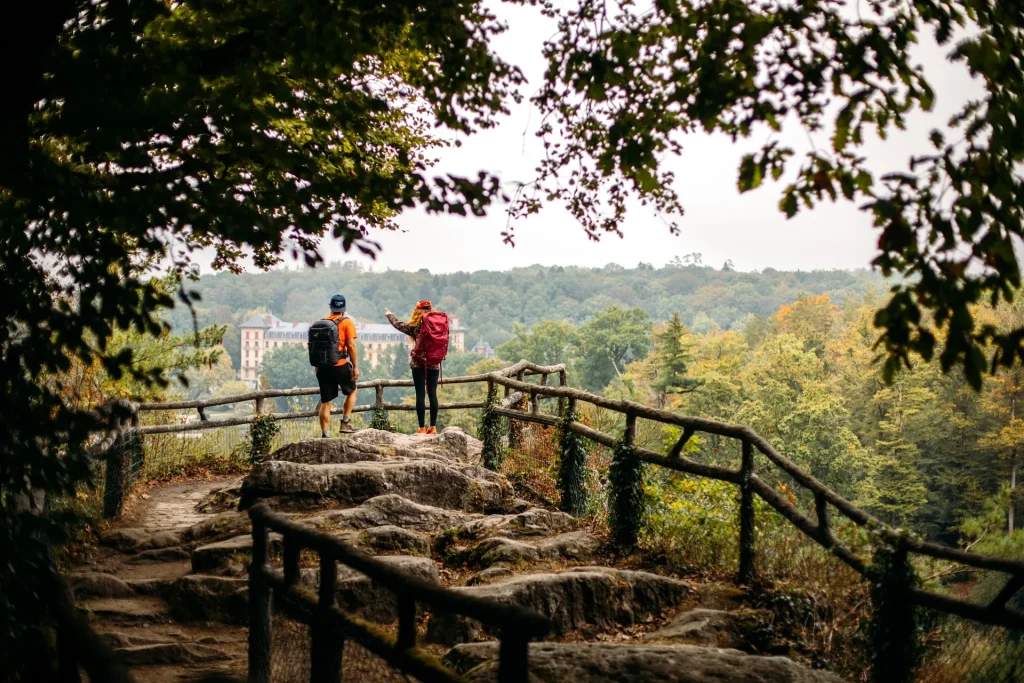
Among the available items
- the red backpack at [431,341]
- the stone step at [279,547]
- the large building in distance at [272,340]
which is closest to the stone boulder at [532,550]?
the stone step at [279,547]

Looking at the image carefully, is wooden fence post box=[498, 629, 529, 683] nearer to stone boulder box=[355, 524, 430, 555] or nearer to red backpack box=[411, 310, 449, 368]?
stone boulder box=[355, 524, 430, 555]

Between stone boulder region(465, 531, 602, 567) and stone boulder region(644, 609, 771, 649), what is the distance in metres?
1.43

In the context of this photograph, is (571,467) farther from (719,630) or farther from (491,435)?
(719,630)

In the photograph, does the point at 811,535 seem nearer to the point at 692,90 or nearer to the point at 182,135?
the point at 692,90

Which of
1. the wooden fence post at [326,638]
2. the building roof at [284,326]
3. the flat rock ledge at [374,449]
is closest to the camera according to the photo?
the wooden fence post at [326,638]

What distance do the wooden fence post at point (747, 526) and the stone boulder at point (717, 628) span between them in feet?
1.96

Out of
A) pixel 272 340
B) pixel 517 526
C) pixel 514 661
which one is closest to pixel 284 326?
pixel 272 340

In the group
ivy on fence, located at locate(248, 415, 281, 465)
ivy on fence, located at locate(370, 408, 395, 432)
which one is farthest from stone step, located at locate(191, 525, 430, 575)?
ivy on fence, located at locate(370, 408, 395, 432)

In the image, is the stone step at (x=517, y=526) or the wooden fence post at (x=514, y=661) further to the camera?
the stone step at (x=517, y=526)

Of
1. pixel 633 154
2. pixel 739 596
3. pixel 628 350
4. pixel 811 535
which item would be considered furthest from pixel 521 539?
pixel 628 350

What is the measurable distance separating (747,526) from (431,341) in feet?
19.8

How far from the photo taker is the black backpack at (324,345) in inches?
419

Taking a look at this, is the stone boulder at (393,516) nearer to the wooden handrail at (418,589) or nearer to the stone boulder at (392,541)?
the stone boulder at (392,541)

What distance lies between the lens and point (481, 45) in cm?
545
